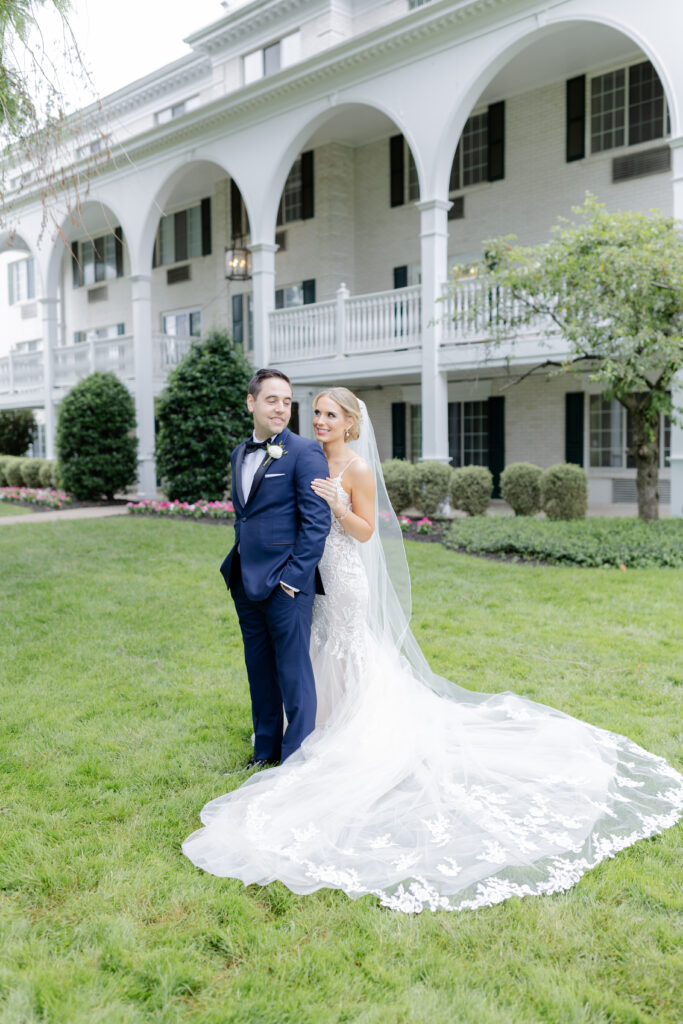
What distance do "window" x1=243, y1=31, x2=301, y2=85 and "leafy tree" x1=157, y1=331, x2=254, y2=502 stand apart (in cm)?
723

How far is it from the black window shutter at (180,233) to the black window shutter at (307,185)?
475 centimetres

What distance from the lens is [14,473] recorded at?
21.5 meters

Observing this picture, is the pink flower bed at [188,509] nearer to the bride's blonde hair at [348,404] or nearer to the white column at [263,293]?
the white column at [263,293]

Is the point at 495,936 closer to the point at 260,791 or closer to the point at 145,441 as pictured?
the point at 260,791

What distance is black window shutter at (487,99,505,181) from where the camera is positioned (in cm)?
1562

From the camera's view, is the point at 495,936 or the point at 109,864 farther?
the point at 109,864

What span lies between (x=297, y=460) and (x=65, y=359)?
64.1ft

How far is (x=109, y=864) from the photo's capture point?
297 cm

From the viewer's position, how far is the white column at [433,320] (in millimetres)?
13000

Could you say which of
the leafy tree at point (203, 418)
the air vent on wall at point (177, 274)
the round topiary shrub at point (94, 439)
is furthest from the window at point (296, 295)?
the round topiary shrub at point (94, 439)

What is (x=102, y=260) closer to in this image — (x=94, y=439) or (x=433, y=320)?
(x=94, y=439)

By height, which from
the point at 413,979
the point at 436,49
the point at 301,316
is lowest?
the point at 413,979

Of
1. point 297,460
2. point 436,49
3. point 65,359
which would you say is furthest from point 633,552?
point 65,359

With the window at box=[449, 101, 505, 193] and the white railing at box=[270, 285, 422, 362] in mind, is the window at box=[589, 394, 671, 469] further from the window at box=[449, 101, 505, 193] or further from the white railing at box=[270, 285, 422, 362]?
the window at box=[449, 101, 505, 193]
